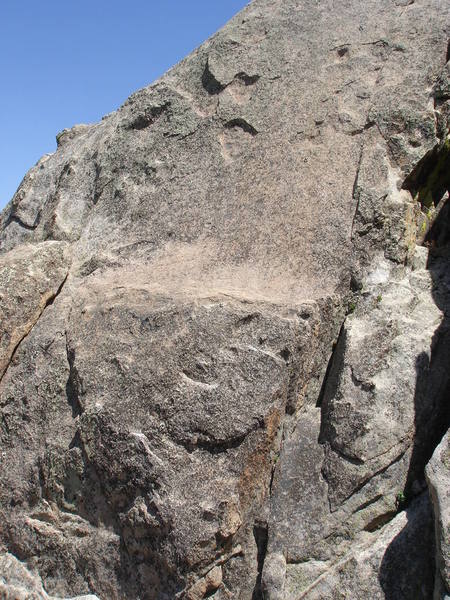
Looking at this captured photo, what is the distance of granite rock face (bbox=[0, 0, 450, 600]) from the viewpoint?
5.50 metres

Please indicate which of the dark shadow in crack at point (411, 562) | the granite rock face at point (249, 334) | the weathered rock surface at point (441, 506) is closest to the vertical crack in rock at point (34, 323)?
the granite rock face at point (249, 334)

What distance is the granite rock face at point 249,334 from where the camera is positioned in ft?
18.0

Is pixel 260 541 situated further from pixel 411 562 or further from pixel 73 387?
pixel 73 387

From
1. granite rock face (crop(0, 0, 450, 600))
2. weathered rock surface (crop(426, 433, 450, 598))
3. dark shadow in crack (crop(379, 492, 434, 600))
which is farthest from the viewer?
granite rock face (crop(0, 0, 450, 600))

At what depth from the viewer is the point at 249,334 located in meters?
5.88

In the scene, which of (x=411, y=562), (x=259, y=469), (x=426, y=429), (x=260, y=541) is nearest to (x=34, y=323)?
(x=259, y=469)

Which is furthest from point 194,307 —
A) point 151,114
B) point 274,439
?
point 151,114

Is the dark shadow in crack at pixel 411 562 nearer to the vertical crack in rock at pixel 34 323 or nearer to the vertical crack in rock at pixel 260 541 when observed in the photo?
the vertical crack in rock at pixel 260 541

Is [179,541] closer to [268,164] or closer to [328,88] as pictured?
[268,164]

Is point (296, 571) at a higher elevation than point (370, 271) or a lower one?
lower

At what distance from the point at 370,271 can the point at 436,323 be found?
0.82 metres

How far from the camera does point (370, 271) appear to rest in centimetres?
651

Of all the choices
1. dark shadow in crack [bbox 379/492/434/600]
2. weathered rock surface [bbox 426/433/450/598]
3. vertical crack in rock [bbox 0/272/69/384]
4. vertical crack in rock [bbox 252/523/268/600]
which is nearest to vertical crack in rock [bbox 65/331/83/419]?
vertical crack in rock [bbox 0/272/69/384]

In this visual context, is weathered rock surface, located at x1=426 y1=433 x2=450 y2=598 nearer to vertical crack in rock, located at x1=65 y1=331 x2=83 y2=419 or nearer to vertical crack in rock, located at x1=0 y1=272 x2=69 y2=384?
vertical crack in rock, located at x1=65 y1=331 x2=83 y2=419
